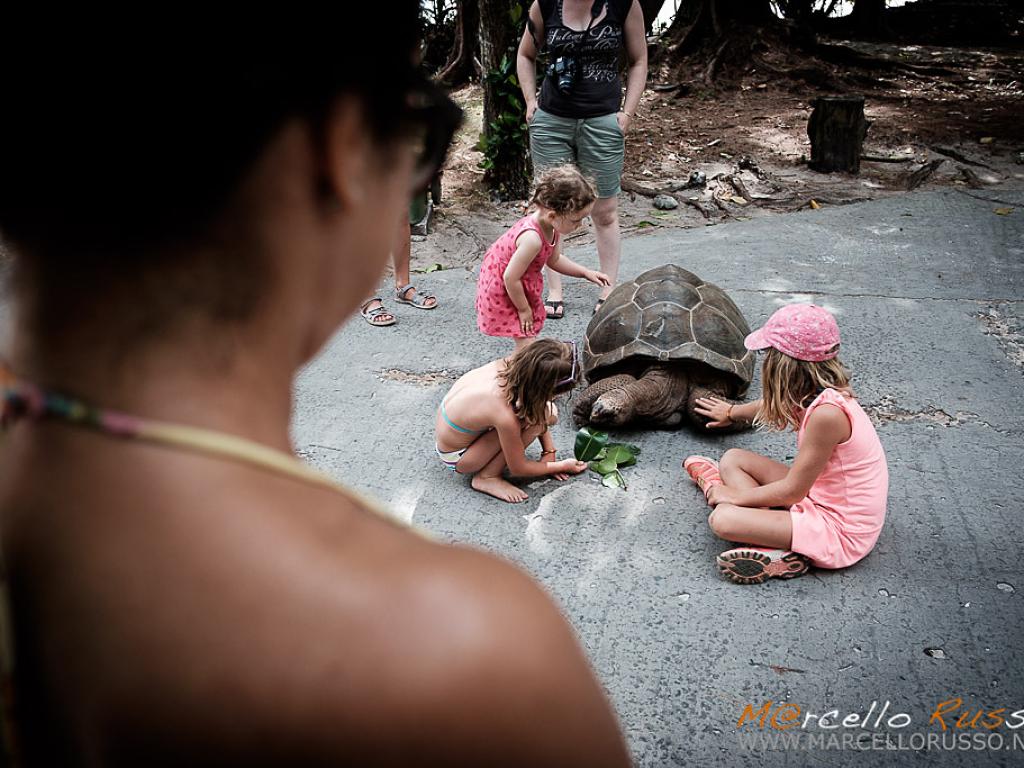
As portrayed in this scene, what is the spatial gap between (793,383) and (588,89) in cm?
245

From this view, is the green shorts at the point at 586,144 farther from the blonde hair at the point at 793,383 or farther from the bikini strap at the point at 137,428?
the bikini strap at the point at 137,428

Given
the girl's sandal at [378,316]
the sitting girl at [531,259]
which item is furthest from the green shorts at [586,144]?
the girl's sandal at [378,316]

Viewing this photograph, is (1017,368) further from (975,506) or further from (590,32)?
(590,32)

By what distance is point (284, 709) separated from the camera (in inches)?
16.4

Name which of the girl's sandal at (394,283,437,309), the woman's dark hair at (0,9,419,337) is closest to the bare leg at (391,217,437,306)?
the girl's sandal at (394,283,437,309)

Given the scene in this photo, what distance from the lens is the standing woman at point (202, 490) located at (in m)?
0.42

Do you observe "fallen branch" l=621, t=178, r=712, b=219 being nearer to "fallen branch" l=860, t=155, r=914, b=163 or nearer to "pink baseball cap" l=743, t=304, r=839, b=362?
"fallen branch" l=860, t=155, r=914, b=163

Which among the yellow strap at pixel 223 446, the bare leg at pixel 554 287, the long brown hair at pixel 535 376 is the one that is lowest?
the bare leg at pixel 554 287

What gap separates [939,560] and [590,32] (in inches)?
125

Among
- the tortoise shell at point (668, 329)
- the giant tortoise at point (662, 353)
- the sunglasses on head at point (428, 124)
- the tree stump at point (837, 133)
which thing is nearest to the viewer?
the sunglasses on head at point (428, 124)

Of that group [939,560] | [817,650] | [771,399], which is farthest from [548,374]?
→ [939,560]

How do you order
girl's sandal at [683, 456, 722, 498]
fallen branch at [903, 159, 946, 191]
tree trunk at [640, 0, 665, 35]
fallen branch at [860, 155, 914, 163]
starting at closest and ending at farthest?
girl's sandal at [683, 456, 722, 498] → fallen branch at [903, 159, 946, 191] → fallen branch at [860, 155, 914, 163] → tree trunk at [640, 0, 665, 35]

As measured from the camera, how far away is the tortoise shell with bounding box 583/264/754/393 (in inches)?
149

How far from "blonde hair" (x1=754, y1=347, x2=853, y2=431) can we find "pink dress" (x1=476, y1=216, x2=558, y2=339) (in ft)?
→ 4.68
